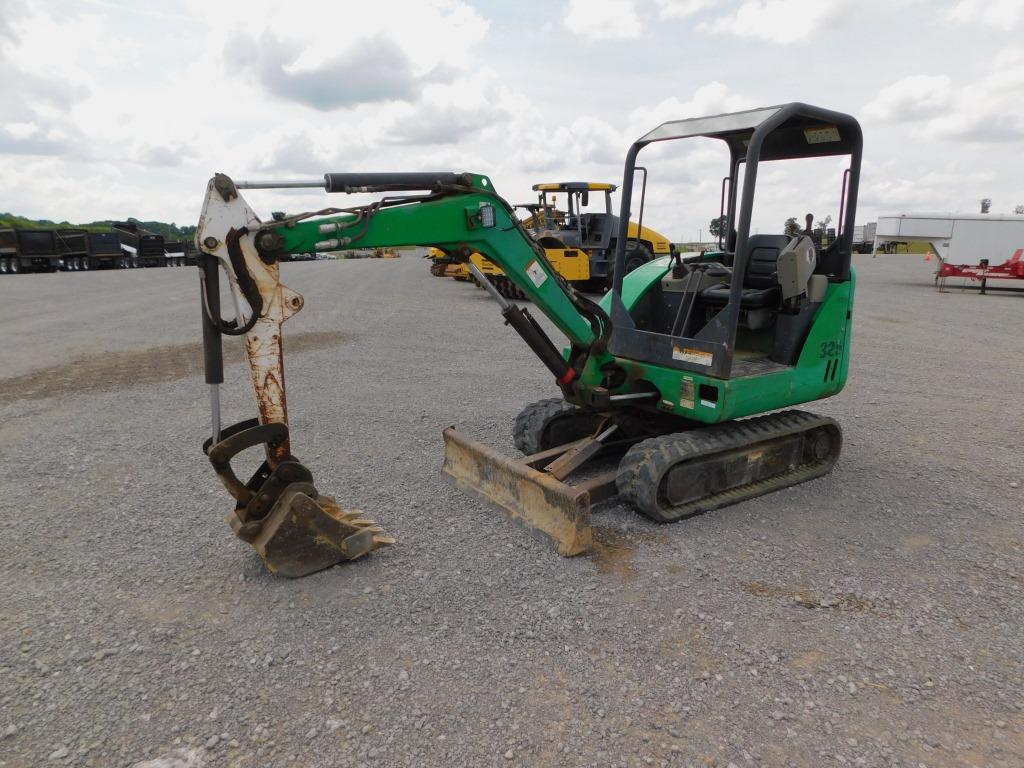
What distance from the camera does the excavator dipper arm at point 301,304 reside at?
3.43m

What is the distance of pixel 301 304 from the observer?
11.8 feet

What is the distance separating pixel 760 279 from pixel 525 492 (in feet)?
8.22

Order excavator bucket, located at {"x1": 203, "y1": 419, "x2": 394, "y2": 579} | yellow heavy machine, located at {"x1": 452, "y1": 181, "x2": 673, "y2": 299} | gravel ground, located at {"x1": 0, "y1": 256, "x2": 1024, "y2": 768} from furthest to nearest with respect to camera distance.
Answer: yellow heavy machine, located at {"x1": 452, "y1": 181, "x2": 673, "y2": 299}, excavator bucket, located at {"x1": 203, "y1": 419, "x2": 394, "y2": 579}, gravel ground, located at {"x1": 0, "y1": 256, "x2": 1024, "y2": 768}

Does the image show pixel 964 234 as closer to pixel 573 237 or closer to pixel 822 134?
pixel 573 237

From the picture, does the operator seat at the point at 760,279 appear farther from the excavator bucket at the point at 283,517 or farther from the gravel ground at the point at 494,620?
the excavator bucket at the point at 283,517

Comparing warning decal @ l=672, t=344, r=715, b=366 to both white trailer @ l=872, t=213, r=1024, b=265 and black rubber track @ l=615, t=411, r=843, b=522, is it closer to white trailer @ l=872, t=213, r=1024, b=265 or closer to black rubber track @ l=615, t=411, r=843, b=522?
black rubber track @ l=615, t=411, r=843, b=522

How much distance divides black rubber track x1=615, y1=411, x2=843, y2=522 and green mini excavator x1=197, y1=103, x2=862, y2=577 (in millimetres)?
14

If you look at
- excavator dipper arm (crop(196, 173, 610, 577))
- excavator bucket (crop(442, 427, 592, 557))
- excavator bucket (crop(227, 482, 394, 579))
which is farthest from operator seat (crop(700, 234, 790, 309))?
excavator bucket (crop(227, 482, 394, 579))

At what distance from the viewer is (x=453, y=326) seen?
12883 mm

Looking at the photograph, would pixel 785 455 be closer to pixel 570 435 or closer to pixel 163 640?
pixel 570 435

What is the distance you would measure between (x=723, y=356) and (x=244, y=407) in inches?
202

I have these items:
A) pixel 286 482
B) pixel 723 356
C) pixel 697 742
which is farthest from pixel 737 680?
pixel 286 482

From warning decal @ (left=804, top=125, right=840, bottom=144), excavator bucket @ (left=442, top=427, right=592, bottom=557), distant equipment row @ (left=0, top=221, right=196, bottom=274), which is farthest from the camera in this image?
distant equipment row @ (left=0, top=221, right=196, bottom=274)

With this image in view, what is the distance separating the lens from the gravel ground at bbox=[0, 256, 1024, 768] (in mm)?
2602
